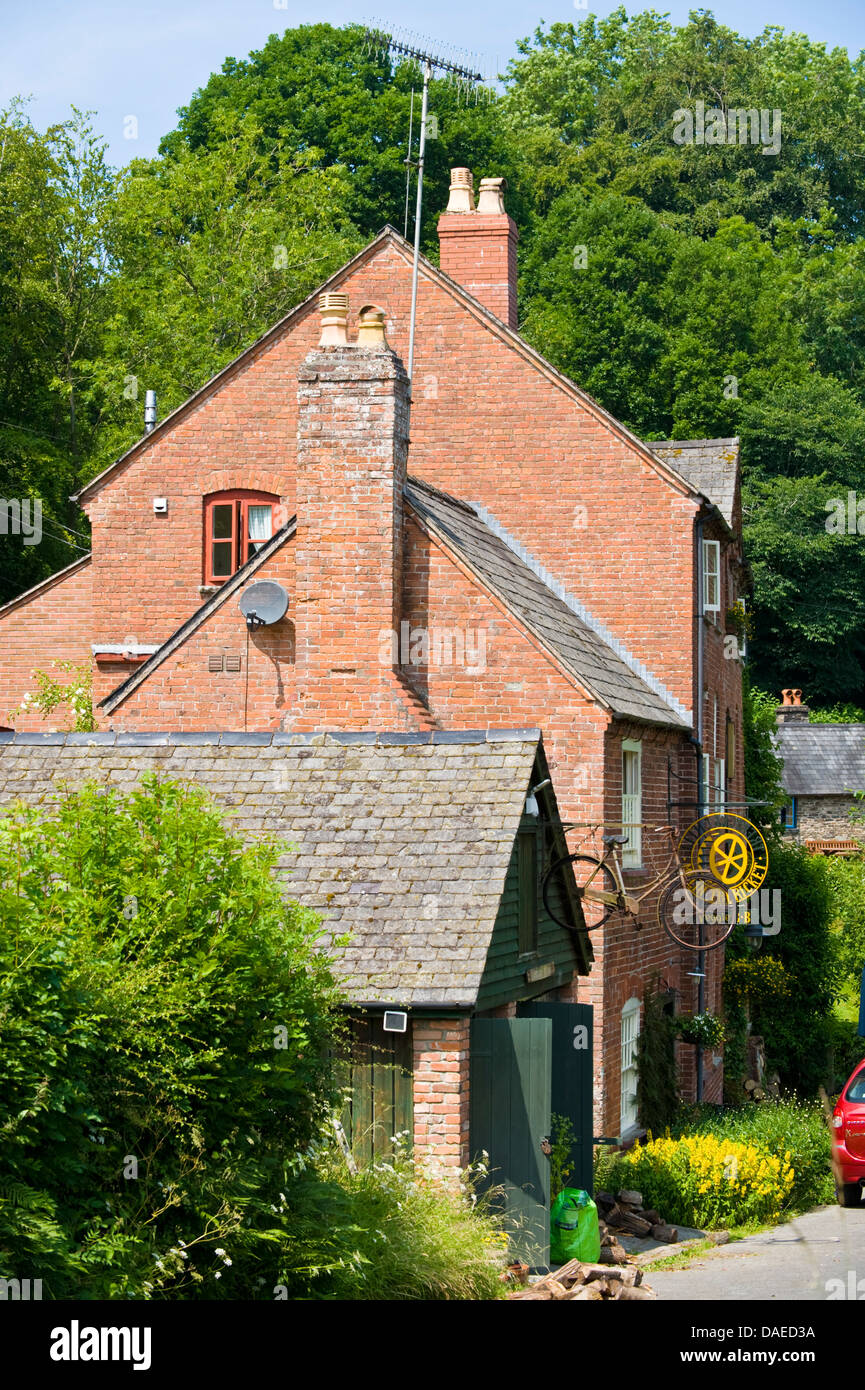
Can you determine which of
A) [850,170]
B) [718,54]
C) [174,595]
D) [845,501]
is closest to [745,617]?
[174,595]

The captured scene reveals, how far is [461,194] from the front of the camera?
2619 cm

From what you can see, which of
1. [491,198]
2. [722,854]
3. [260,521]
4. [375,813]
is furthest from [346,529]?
[491,198]

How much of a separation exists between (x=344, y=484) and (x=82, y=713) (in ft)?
27.8

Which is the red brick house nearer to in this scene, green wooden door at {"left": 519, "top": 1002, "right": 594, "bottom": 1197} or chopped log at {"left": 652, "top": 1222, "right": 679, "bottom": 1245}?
chopped log at {"left": 652, "top": 1222, "right": 679, "bottom": 1245}

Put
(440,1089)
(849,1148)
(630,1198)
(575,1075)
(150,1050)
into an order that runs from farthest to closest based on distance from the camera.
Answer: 1. (849,1148)
2. (630,1198)
3. (575,1075)
4. (440,1089)
5. (150,1050)

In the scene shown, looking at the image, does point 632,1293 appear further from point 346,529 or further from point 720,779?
point 720,779

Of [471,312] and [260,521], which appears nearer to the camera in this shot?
[471,312]

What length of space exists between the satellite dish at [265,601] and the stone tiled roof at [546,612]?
1967mm

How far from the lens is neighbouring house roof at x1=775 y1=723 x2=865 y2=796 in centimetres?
5453

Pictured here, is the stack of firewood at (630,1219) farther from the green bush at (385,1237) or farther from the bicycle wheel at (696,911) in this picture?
the bicycle wheel at (696,911)

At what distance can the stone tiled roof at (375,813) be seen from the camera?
43.3 feet

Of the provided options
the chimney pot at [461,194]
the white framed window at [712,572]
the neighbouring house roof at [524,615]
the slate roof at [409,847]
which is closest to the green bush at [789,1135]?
the neighbouring house roof at [524,615]

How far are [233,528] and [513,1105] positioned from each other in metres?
13.1

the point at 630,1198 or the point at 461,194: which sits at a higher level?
the point at 461,194
